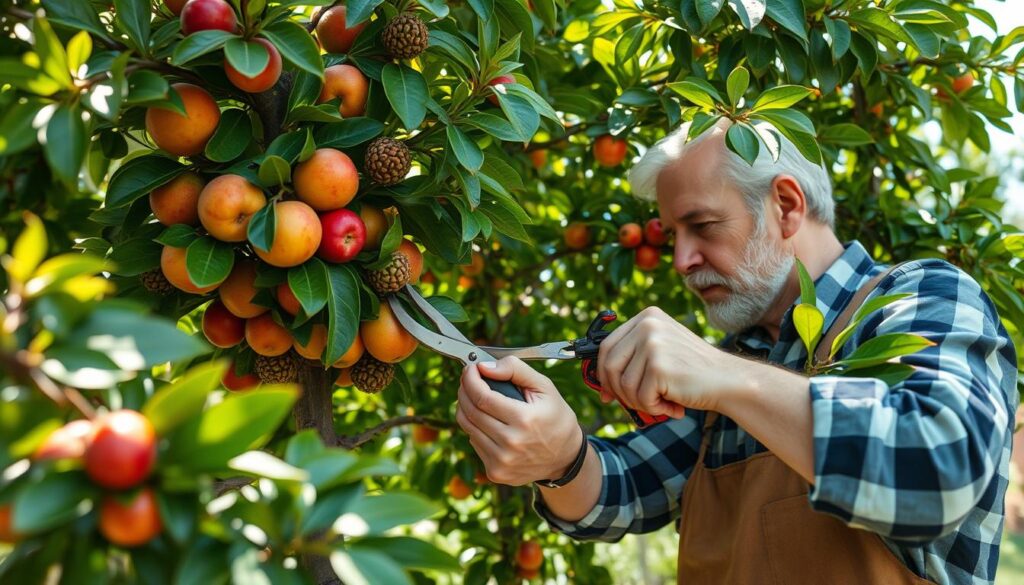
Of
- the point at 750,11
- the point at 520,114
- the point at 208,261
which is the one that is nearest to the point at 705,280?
the point at 750,11

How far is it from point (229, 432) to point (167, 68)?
0.69 meters

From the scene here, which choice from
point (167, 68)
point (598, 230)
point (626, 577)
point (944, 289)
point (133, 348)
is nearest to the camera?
point (133, 348)

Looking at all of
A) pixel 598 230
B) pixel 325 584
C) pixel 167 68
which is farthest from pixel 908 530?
pixel 598 230

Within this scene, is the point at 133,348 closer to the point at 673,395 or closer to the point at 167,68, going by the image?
the point at 167,68

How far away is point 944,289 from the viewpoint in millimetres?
1642

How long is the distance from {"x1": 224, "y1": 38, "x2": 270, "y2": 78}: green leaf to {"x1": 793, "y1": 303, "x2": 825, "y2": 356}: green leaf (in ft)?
3.02

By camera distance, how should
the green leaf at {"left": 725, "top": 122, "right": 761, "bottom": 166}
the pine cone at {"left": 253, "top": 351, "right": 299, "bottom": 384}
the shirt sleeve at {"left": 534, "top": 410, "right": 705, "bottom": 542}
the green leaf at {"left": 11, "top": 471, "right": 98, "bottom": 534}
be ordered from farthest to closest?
the shirt sleeve at {"left": 534, "top": 410, "right": 705, "bottom": 542}
the green leaf at {"left": 725, "top": 122, "right": 761, "bottom": 166}
the pine cone at {"left": 253, "top": 351, "right": 299, "bottom": 384}
the green leaf at {"left": 11, "top": 471, "right": 98, "bottom": 534}

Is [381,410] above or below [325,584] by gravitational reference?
below

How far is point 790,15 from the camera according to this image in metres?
1.75

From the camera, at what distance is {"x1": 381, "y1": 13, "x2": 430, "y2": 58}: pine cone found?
1362 millimetres

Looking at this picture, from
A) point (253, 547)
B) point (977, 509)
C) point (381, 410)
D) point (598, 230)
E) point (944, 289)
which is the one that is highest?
point (253, 547)

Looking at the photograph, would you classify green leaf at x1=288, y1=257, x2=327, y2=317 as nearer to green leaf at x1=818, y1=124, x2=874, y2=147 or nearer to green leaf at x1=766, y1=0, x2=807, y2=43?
green leaf at x1=766, y1=0, x2=807, y2=43

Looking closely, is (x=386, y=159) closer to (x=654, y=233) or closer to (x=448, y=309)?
(x=448, y=309)

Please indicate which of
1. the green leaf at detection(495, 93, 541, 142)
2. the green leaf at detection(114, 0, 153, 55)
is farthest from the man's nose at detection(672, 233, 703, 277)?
the green leaf at detection(114, 0, 153, 55)
